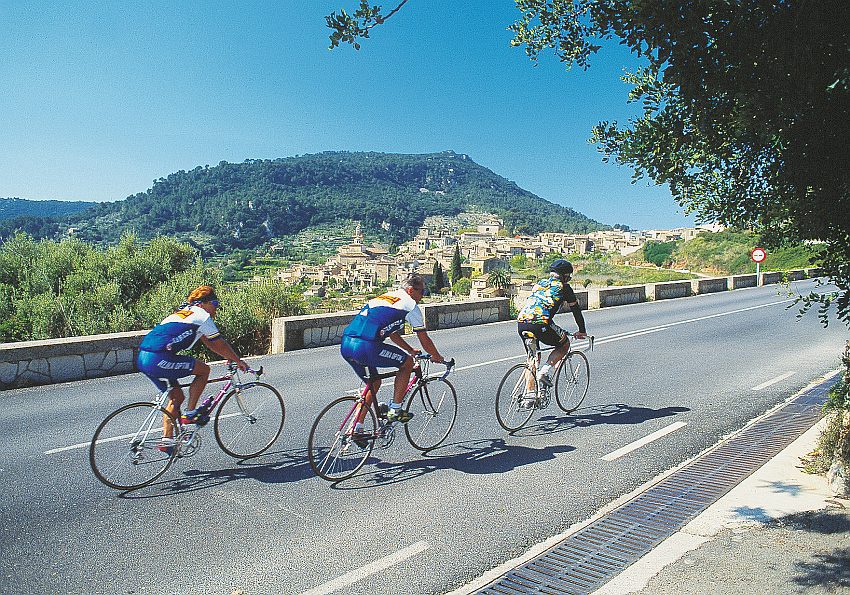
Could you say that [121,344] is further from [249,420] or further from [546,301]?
[546,301]

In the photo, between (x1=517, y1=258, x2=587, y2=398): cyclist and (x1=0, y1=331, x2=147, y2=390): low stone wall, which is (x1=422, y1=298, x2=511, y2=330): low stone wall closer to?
(x1=0, y1=331, x2=147, y2=390): low stone wall

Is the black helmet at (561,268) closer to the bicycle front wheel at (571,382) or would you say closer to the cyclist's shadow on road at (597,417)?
the bicycle front wheel at (571,382)

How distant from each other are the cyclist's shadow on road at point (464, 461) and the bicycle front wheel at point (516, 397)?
406 mm

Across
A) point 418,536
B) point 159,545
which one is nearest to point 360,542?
point 418,536

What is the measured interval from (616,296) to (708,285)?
9693 millimetres

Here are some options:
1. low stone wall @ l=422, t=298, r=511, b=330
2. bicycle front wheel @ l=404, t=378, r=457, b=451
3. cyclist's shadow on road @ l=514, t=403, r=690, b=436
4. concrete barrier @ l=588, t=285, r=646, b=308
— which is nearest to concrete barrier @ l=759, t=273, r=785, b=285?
concrete barrier @ l=588, t=285, r=646, b=308

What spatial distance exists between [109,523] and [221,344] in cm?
172

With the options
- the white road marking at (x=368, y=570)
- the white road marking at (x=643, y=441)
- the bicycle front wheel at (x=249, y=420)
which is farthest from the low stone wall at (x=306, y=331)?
the white road marking at (x=368, y=570)

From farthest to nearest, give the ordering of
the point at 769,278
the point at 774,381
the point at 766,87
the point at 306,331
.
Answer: the point at 769,278 < the point at 306,331 < the point at 774,381 < the point at 766,87

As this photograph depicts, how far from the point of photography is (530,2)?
5168mm

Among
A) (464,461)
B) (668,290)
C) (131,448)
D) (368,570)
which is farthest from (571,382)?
(668,290)

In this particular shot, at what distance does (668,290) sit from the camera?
1088 inches

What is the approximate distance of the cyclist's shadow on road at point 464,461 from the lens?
549cm

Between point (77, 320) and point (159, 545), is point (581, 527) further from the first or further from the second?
point (77, 320)
